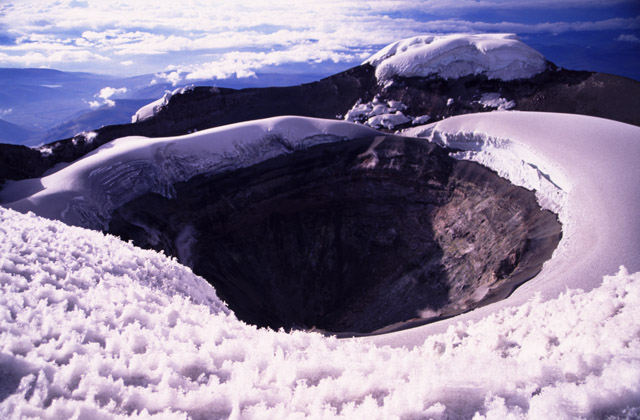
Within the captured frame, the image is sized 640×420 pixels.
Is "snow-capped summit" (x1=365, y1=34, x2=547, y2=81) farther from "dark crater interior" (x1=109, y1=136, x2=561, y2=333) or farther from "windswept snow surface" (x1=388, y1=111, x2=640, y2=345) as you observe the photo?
"dark crater interior" (x1=109, y1=136, x2=561, y2=333)

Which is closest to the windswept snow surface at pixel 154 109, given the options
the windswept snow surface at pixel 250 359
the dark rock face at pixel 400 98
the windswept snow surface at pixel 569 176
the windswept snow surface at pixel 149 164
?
the dark rock face at pixel 400 98

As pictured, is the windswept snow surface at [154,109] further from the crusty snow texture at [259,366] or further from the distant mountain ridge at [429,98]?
the crusty snow texture at [259,366]

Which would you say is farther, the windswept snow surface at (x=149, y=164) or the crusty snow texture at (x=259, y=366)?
the windswept snow surface at (x=149, y=164)

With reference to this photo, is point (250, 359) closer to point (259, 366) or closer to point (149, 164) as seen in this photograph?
point (259, 366)

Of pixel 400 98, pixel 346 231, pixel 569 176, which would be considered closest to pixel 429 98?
pixel 400 98

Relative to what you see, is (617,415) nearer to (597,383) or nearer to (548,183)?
(597,383)

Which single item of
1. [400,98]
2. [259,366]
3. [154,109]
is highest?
[259,366]

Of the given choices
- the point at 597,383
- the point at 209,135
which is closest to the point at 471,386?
the point at 597,383
